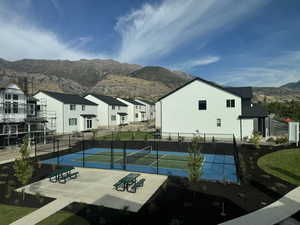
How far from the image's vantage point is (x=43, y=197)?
1127 centimetres

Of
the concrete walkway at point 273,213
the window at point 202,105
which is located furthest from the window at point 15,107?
the concrete walkway at point 273,213

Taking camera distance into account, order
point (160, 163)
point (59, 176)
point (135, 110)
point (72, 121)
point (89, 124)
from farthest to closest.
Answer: point (135, 110) → point (89, 124) → point (72, 121) → point (160, 163) → point (59, 176)

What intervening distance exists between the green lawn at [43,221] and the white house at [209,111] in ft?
90.2

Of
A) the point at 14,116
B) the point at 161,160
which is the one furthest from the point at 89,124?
the point at 161,160

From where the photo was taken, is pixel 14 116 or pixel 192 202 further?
pixel 14 116

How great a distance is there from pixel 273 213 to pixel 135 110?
221 feet

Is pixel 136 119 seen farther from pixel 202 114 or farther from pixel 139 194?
pixel 139 194

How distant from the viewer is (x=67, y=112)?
143 feet

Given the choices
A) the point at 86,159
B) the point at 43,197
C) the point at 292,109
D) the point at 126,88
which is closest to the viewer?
the point at 43,197

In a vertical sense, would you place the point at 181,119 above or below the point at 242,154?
above

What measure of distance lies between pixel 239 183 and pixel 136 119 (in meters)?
64.3

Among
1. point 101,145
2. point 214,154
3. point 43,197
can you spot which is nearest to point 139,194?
point 43,197

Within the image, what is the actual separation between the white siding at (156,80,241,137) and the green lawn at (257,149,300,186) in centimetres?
1108

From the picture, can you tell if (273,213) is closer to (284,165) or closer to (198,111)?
(284,165)
